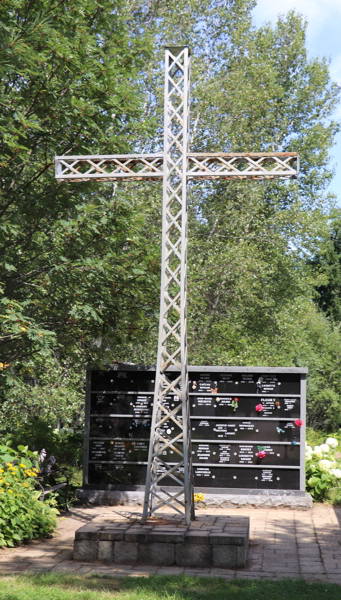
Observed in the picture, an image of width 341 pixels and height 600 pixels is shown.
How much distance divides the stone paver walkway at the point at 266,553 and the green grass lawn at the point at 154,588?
34 centimetres

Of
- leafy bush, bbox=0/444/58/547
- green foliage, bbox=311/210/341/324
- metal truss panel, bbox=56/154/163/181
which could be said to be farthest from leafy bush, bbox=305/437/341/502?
green foliage, bbox=311/210/341/324

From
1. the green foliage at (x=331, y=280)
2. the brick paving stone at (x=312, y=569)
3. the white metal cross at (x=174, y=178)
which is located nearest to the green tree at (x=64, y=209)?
the white metal cross at (x=174, y=178)

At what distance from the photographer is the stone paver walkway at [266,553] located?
258 inches

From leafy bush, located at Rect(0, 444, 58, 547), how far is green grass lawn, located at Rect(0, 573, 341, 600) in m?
1.35

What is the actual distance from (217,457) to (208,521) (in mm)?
3097

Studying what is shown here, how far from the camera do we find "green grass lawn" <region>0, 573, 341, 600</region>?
5.51 m

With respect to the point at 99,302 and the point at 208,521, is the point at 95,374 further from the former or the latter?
the point at 208,521

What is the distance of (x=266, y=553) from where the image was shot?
24.2 feet

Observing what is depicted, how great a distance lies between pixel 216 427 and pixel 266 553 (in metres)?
3.48

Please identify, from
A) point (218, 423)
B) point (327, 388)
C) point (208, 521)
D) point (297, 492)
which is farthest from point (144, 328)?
point (327, 388)

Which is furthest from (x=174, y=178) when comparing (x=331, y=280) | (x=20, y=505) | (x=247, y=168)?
(x=331, y=280)

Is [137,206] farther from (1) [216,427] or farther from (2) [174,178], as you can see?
(1) [216,427]

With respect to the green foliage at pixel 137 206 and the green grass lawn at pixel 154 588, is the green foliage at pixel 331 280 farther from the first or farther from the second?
the green grass lawn at pixel 154 588

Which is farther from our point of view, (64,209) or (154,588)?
(64,209)
